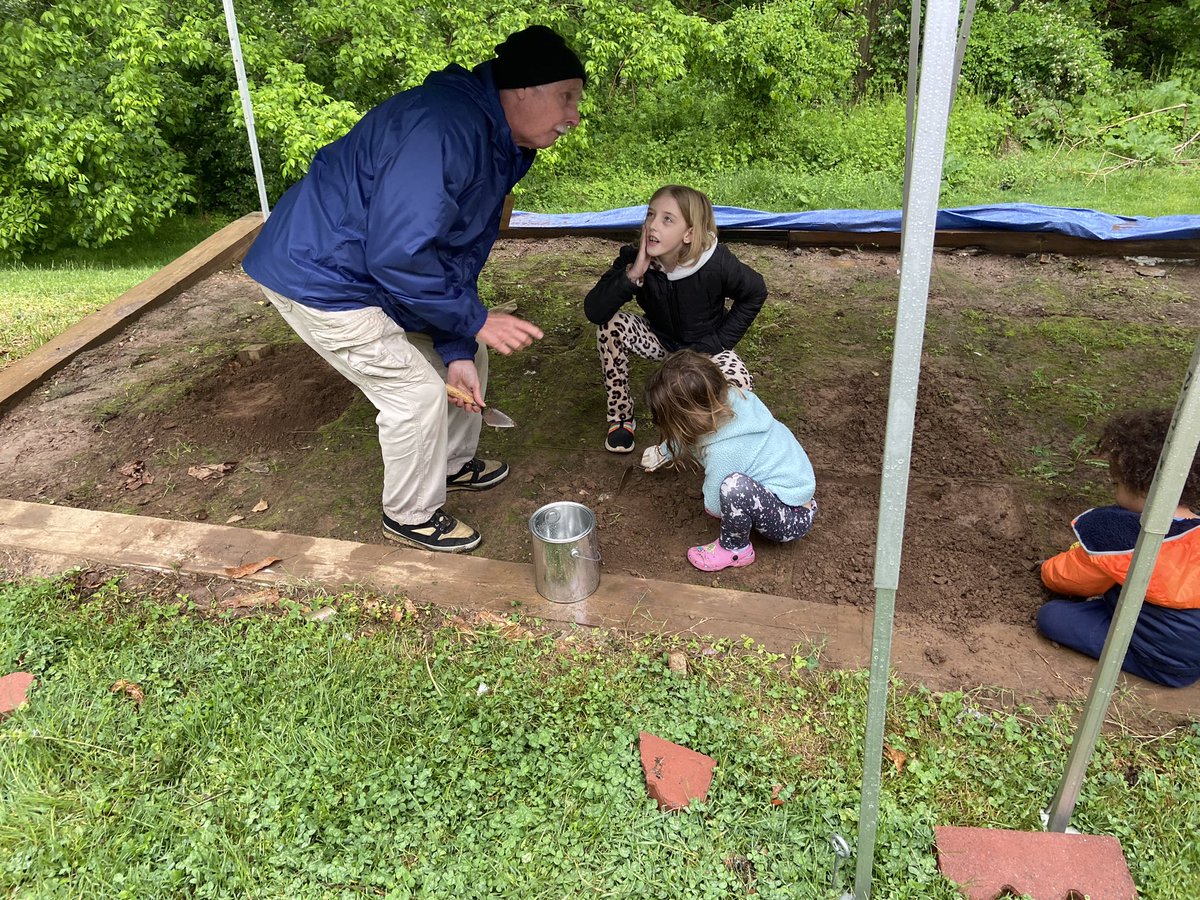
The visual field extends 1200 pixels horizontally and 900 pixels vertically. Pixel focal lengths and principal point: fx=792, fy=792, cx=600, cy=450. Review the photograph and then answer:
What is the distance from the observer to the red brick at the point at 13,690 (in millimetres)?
2471

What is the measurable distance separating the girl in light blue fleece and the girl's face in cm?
73

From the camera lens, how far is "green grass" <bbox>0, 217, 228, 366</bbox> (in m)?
5.30

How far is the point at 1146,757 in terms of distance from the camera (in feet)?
7.08

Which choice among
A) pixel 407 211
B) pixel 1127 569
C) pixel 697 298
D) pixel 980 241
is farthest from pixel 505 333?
pixel 980 241

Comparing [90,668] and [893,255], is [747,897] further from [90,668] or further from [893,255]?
[893,255]

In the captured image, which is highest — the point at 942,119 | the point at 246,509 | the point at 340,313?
the point at 942,119

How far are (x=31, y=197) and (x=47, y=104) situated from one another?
1.30 meters

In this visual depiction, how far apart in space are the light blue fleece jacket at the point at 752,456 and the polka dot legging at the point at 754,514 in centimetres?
3

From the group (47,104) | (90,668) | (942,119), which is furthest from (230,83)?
(942,119)

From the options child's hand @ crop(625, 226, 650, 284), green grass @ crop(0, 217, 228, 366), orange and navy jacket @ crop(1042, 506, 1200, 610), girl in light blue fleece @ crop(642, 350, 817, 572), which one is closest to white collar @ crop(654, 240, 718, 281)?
child's hand @ crop(625, 226, 650, 284)

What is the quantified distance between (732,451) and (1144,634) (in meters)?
1.35

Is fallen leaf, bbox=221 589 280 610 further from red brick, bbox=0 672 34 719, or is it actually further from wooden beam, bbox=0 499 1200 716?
red brick, bbox=0 672 34 719

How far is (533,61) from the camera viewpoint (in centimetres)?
264

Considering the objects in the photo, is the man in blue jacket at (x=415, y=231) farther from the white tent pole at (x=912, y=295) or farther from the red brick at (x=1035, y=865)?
the red brick at (x=1035, y=865)
